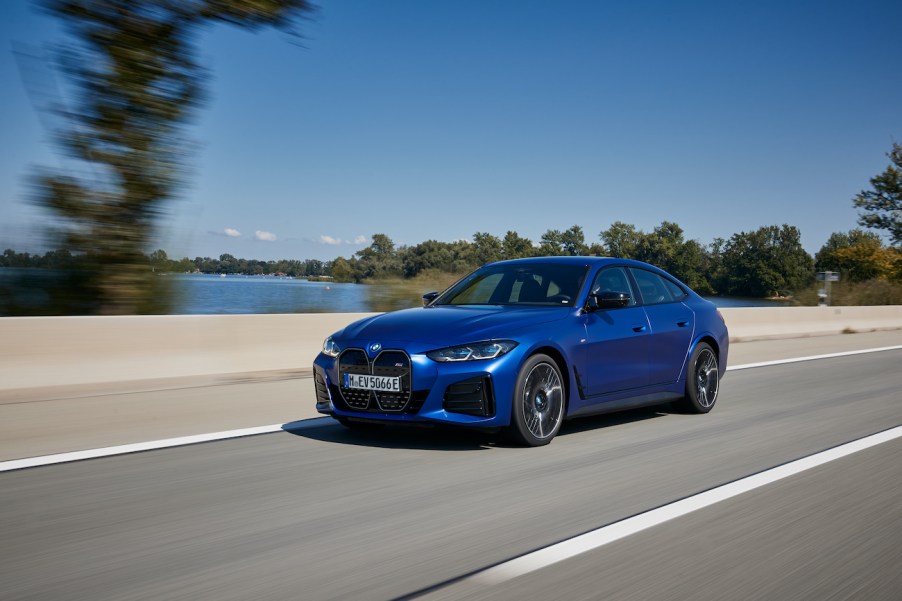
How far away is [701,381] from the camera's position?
8.76m

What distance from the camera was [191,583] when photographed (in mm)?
3701

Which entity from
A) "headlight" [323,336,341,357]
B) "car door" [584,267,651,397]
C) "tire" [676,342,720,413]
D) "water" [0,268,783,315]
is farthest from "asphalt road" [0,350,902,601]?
"water" [0,268,783,315]

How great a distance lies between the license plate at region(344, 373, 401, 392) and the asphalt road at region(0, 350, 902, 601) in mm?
465

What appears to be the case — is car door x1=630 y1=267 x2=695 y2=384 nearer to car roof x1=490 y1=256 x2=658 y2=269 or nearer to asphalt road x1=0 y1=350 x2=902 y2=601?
car roof x1=490 y1=256 x2=658 y2=269

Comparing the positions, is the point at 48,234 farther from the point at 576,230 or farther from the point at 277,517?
the point at 576,230

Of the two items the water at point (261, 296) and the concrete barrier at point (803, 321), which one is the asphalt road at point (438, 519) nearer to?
the water at point (261, 296)

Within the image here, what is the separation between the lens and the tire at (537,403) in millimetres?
6535

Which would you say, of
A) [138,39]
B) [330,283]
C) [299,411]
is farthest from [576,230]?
[299,411]

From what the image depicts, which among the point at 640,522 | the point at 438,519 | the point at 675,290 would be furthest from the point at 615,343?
the point at 438,519

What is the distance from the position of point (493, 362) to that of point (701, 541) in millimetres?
2369

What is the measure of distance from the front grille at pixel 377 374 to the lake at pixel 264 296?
506 cm

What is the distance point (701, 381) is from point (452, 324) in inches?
126

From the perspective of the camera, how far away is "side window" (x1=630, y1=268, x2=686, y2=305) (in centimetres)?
844

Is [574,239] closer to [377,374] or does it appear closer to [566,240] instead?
[566,240]
